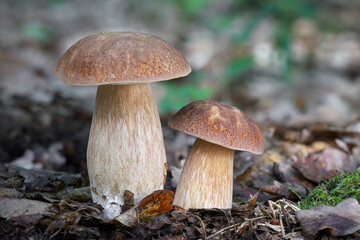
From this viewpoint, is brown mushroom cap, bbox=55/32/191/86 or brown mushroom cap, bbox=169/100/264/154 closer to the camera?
brown mushroom cap, bbox=55/32/191/86

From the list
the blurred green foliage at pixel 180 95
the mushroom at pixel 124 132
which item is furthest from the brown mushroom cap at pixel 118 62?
the blurred green foliage at pixel 180 95

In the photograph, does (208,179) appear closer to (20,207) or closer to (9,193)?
(20,207)

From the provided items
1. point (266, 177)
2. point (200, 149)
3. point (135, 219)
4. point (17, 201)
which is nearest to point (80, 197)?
point (17, 201)

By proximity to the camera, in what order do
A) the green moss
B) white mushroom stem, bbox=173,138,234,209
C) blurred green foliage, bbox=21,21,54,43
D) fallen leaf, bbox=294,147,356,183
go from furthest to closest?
1. blurred green foliage, bbox=21,21,54,43
2. fallen leaf, bbox=294,147,356,183
3. white mushroom stem, bbox=173,138,234,209
4. the green moss

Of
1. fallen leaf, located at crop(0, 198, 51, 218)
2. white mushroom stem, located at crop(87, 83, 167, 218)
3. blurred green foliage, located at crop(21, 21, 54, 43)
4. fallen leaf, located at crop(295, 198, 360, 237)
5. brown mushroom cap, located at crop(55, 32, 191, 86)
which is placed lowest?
fallen leaf, located at crop(0, 198, 51, 218)

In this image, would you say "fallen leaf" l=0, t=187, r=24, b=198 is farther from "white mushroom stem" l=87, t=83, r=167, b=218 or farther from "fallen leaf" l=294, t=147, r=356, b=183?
"fallen leaf" l=294, t=147, r=356, b=183

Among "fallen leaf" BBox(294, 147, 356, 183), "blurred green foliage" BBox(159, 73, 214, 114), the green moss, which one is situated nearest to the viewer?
the green moss

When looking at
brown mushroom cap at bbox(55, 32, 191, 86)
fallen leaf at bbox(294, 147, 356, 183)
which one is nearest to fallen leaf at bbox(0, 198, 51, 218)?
brown mushroom cap at bbox(55, 32, 191, 86)

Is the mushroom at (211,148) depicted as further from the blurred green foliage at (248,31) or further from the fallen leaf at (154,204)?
the blurred green foliage at (248,31)
